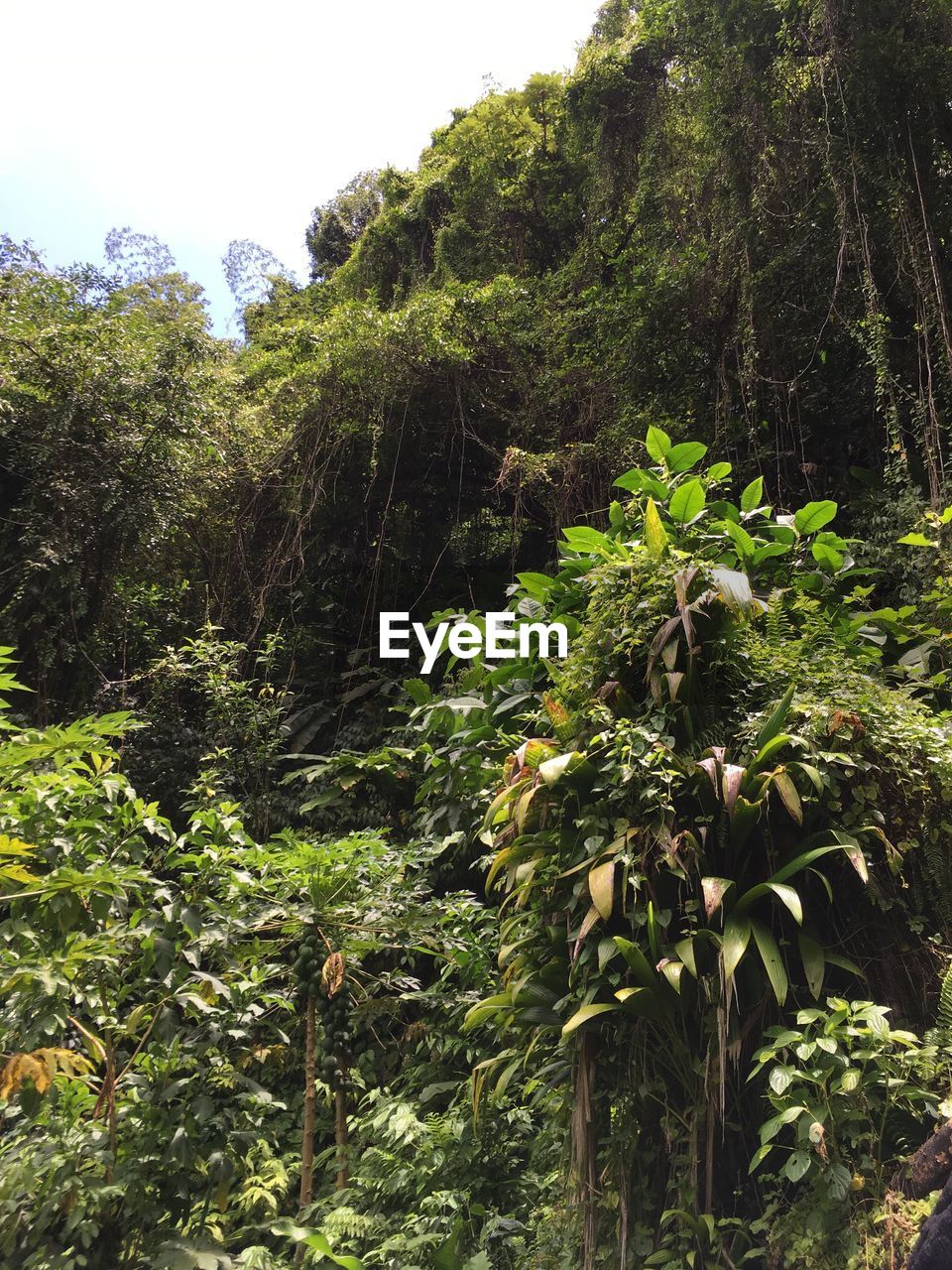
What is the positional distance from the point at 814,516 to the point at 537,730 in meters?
1.29

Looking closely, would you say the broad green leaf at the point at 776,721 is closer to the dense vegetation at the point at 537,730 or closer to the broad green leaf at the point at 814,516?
the dense vegetation at the point at 537,730

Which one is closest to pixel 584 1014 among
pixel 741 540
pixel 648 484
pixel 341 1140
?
pixel 341 1140

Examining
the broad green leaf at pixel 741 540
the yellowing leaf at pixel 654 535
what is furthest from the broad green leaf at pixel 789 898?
the broad green leaf at pixel 741 540

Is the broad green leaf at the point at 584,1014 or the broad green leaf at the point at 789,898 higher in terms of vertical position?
the broad green leaf at the point at 789,898

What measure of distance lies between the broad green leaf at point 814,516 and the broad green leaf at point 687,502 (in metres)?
0.54

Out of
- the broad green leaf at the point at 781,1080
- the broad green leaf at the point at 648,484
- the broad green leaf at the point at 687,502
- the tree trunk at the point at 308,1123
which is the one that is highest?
the broad green leaf at the point at 648,484

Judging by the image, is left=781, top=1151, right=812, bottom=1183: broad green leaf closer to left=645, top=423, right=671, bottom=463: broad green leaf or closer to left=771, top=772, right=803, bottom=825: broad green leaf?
left=771, top=772, right=803, bottom=825: broad green leaf

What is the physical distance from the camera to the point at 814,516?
2.74 metres

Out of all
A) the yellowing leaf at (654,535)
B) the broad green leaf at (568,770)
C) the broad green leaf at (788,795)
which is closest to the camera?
the broad green leaf at (788,795)

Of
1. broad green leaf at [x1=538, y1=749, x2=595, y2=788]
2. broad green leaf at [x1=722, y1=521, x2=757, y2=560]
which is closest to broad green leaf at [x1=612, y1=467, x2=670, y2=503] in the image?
broad green leaf at [x1=722, y1=521, x2=757, y2=560]

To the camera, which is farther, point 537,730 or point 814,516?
point 814,516

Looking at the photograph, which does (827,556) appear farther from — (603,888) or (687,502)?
(603,888)

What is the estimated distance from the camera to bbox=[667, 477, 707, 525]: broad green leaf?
2.39m

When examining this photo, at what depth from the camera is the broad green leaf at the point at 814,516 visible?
2.71 m
